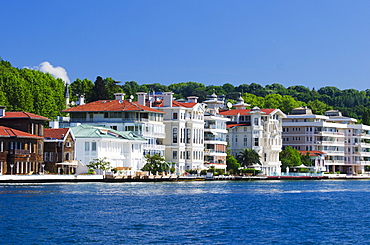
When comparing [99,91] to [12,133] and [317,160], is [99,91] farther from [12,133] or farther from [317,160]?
[12,133]

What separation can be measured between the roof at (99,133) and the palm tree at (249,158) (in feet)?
87.8

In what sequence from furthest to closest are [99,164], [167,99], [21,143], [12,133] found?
[167,99] < [99,164] < [21,143] < [12,133]

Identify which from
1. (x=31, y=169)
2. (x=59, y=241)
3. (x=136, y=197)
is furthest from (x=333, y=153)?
(x=59, y=241)

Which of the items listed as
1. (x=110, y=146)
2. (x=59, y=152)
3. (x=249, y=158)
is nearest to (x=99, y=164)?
(x=59, y=152)

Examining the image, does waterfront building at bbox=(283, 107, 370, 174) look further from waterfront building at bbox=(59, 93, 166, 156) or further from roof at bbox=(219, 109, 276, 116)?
waterfront building at bbox=(59, 93, 166, 156)

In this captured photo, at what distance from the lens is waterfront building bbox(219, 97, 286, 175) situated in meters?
134

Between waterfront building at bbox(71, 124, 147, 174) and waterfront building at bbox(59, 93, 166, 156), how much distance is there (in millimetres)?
2514

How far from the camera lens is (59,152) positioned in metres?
93.5

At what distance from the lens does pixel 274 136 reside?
13938cm

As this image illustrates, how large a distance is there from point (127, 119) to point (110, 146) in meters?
10.4

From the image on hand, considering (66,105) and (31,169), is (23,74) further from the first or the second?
(31,169)

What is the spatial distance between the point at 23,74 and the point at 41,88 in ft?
20.0

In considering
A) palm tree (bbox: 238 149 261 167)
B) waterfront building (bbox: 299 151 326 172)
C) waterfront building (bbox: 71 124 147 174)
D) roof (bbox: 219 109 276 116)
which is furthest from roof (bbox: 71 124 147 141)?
waterfront building (bbox: 299 151 326 172)

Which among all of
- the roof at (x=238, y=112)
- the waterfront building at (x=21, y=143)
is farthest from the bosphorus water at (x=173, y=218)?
the roof at (x=238, y=112)
